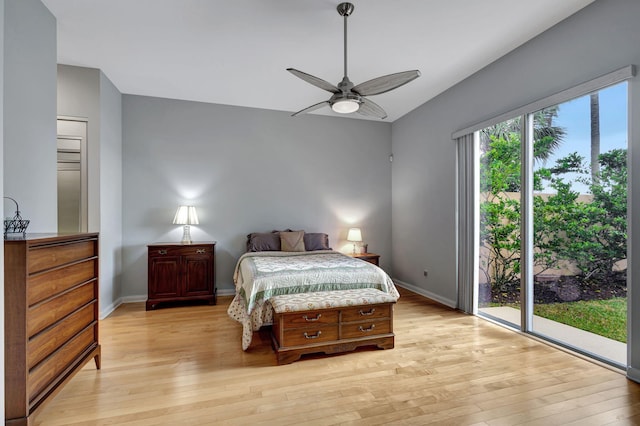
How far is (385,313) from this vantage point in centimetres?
281

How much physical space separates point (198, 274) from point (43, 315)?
2476 mm

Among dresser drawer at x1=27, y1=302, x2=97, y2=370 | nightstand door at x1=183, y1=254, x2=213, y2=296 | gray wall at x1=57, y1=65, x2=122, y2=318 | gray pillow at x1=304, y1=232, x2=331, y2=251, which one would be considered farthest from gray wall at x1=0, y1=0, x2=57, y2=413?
gray pillow at x1=304, y1=232, x2=331, y2=251

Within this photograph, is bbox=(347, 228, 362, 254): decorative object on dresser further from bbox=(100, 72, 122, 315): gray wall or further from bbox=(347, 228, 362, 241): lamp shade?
bbox=(100, 72, 122, 315): gray wall

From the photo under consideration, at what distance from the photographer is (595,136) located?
103 inches

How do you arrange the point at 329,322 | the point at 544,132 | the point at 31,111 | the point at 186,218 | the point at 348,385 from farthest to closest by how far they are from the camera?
the point at 186,218 → the point at 544,132 → the point at 329,322 → the point at 31,111 → the point at 348,385

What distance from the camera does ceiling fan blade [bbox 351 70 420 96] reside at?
2445 millimetres

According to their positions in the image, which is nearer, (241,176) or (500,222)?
(500,222)

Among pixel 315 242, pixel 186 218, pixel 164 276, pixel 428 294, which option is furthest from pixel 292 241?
pixel 428 294

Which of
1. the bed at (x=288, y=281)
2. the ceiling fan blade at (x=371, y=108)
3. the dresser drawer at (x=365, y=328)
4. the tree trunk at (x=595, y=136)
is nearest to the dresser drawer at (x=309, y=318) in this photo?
the dresser drawer at (x=365, y=328)

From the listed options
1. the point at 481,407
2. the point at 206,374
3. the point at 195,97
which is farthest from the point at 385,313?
the point at 195,97

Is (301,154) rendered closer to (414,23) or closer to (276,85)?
(276,85)

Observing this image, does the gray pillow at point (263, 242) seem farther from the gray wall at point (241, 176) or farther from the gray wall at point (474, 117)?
the gray wall at point (474, 117)

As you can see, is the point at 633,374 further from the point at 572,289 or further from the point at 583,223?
the point at 583,223

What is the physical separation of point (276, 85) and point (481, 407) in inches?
156
